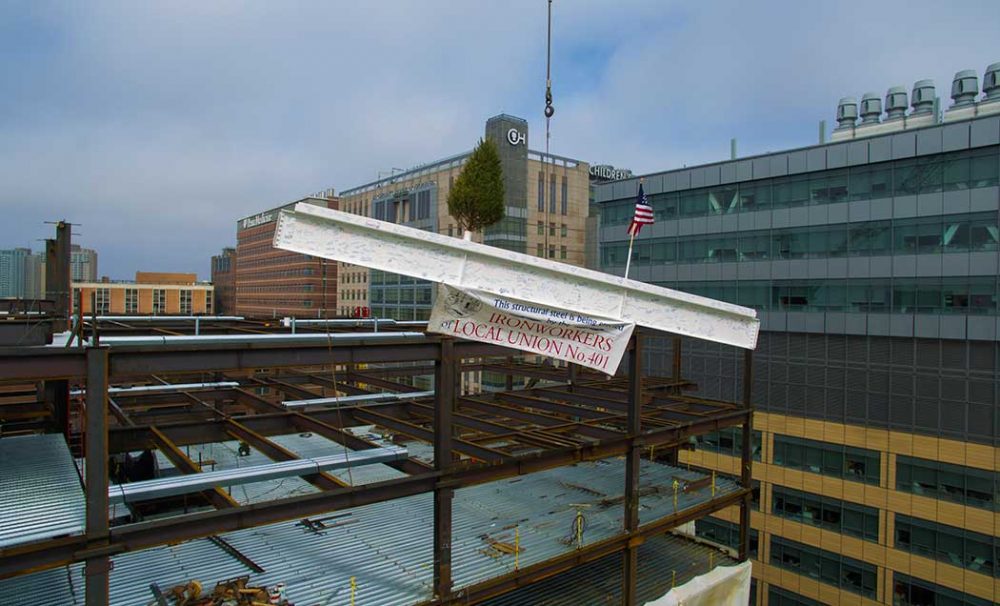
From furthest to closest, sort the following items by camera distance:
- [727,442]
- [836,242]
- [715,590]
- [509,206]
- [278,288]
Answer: [278,288] < [509,206] < [727,442] < [836,242] < [715,590]

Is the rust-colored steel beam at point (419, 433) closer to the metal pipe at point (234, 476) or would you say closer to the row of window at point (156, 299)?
the metal pipe at point (234, 476)

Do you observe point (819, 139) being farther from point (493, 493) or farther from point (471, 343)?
point (471, 343)

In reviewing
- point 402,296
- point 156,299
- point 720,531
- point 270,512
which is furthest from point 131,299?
point 270,512

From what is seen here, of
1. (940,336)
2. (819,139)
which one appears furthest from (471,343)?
(819,139)

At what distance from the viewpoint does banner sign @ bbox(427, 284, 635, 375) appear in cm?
1026

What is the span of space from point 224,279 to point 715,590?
184756 mm

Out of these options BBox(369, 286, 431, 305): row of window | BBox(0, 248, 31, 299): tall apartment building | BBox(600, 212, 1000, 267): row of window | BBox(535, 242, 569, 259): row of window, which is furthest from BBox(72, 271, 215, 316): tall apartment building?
BBox(600, 212, 1000, 267): row of window

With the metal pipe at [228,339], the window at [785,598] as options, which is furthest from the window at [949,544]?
the metal pipe at [228,339]

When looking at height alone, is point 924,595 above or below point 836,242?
below

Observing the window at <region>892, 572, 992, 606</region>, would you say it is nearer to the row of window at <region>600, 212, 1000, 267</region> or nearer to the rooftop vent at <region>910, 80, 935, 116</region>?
the row of window at <region>600, 212, 1000, 267</region>

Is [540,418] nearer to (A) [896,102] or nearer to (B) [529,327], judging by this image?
(B) [529,327]

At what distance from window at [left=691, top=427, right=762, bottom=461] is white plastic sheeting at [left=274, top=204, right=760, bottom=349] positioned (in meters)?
24.8

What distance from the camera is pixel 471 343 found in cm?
1159

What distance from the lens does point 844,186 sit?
31.4 m
